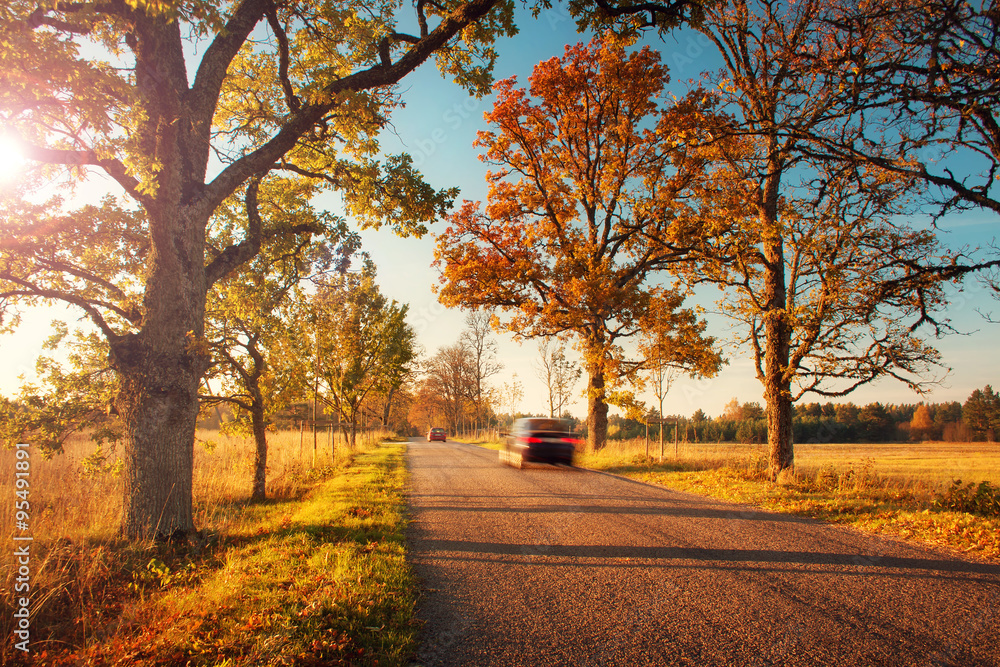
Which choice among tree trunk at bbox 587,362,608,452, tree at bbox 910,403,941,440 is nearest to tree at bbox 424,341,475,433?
tree trunk at bbox 587,362,608,452

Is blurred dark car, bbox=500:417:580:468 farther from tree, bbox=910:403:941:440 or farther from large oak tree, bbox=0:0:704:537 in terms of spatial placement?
tree, bbox=910:403:941:440

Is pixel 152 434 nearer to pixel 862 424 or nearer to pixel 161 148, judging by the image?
pixel 161 148

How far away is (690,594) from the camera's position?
4.02 m

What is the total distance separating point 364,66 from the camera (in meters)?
7.69

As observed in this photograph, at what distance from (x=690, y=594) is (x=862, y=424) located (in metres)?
63.3

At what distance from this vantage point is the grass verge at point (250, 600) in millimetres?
3064

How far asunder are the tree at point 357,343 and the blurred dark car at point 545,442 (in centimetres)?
807

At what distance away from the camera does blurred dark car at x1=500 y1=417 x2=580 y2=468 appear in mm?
14156

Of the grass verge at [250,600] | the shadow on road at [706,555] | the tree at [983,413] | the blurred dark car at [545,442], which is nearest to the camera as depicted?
the grass verge at [250,600]

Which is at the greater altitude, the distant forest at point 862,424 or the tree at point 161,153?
the tree at point 161,153

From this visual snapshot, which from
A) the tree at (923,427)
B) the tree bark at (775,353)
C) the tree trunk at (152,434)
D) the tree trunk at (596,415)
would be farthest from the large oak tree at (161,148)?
the tree at (923,427)

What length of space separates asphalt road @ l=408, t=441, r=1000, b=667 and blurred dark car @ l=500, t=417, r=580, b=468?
702 cm

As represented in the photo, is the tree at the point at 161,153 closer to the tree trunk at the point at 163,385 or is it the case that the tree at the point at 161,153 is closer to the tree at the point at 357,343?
the tree trunk at the point at 163,385

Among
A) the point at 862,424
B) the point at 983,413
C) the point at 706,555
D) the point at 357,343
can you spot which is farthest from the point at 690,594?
the point at 862,424
